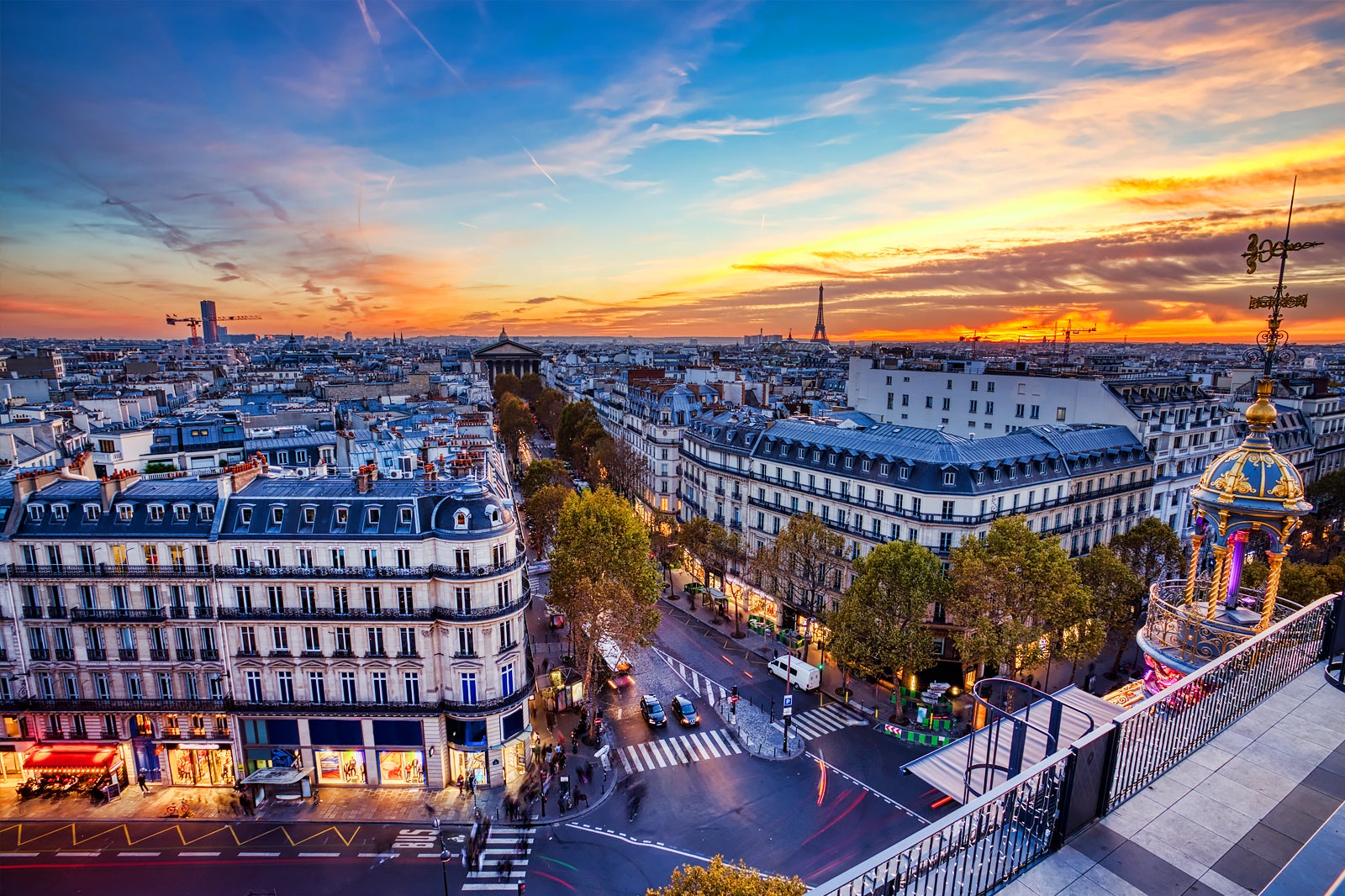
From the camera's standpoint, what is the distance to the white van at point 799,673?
52.5 meters

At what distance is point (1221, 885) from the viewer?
10.7 metres

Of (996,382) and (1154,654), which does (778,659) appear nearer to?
(1154,654)

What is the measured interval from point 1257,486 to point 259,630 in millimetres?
47559

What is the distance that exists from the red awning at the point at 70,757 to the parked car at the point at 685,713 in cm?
3477

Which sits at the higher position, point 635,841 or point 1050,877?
point 1050,877

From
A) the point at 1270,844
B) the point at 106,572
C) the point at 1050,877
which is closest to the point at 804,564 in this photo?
the point at 1270,844

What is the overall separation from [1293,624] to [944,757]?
599 inches

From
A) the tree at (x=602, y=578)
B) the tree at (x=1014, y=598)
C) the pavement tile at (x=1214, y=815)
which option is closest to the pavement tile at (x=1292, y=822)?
the pavement tile at (x=1214, y=815)

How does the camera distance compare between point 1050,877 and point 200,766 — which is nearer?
point 1050,877

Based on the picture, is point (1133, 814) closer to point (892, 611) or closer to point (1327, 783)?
point (1327, 783)

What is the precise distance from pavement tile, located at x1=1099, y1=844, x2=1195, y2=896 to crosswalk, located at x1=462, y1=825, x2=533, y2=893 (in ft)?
102

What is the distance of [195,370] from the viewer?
186125mm

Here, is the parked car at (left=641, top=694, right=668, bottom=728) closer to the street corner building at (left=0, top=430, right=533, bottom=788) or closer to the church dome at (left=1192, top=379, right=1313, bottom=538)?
the street corner building at (left=0, top=430, right=533, bottom=788)

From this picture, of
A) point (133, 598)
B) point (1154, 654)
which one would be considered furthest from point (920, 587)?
point (133, 598)
